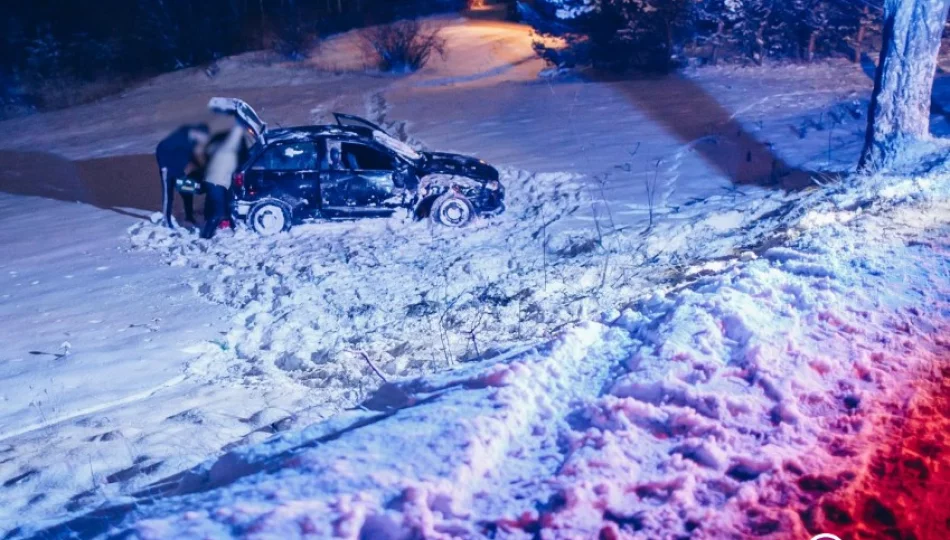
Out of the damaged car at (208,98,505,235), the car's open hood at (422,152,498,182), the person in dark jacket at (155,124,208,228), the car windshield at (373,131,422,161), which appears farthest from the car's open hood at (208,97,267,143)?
the car's open hood at (422,152,498,182)

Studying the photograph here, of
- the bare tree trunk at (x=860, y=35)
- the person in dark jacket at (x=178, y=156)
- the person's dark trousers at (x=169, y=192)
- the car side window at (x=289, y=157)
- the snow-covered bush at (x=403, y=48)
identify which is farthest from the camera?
the snow-covered bush at (x=403, y=48)

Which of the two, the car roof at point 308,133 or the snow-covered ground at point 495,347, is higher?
the car roof at point 308,133

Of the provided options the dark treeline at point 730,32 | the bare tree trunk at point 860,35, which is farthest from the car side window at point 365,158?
the bare tree trunk at point 860,35

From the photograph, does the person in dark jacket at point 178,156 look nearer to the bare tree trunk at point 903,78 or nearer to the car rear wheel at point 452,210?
the car rear wheel at point 452,210

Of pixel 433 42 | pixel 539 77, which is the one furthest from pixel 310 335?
pixel 433 42

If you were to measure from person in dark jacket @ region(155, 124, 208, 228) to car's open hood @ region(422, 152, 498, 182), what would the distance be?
3209mm

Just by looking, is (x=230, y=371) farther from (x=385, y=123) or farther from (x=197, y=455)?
(x=385, y=123)

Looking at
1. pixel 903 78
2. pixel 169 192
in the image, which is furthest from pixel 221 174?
pixel 903 78

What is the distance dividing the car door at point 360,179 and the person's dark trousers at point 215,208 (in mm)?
1359

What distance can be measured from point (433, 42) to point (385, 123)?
9.84 m

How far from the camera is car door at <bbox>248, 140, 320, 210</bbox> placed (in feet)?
33.4

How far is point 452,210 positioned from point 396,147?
3.90 feet

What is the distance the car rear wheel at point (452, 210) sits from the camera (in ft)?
33.7

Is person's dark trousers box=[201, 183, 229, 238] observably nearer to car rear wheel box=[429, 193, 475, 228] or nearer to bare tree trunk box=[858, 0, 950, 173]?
car rear wheel box=[429, 193, 475, 228]
